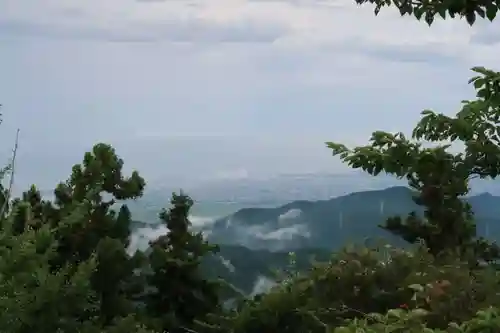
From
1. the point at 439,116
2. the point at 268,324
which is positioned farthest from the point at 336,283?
the point at 439,116

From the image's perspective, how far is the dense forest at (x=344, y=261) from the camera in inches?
111

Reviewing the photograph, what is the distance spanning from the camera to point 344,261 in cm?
358

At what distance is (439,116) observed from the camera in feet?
13.0

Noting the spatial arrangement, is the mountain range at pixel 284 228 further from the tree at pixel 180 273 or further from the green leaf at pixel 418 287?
the green leaf at pixel 418 287

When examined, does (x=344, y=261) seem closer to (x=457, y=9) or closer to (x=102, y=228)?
(x=457, y=9)

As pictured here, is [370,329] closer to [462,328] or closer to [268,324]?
[462,328]

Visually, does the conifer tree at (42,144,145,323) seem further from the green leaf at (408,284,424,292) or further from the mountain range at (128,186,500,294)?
the green leaf at (408,284,424,292)

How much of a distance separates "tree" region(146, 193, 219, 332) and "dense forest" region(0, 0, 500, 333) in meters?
0.31

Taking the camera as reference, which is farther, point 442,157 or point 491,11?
point 442,157

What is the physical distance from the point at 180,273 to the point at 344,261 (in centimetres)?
270

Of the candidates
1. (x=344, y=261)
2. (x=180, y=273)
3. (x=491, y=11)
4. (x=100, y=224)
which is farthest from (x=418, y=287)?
(x=180, y=273)

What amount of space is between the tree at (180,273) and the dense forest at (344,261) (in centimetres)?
31

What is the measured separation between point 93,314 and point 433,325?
294 centimetres

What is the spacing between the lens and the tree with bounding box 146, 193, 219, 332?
5.96 m
